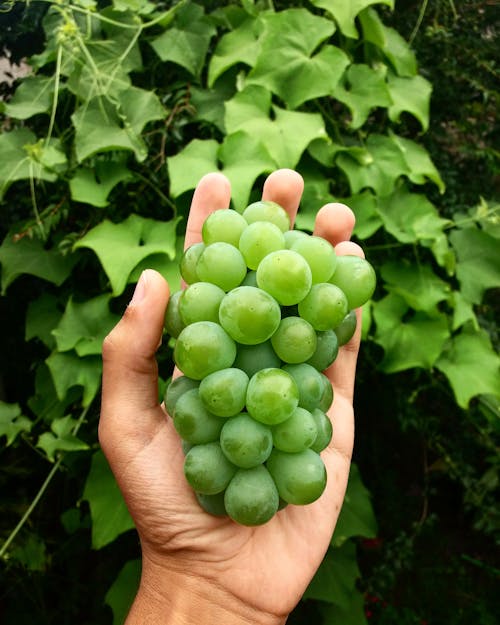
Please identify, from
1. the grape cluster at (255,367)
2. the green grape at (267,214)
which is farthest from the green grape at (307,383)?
the green grape at (267,214)

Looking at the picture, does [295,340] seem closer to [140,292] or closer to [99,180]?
[140,292]

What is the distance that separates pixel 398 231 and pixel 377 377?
56 centimetres

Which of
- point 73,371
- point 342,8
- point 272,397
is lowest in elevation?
point 73,371

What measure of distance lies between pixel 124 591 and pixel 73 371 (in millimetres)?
574

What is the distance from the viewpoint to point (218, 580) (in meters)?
0.85

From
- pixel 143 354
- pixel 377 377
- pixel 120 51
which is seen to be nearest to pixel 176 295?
pixel 143 354

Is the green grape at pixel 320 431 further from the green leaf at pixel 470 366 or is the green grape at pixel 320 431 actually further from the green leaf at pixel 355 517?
the green leaf at pixel 355 517

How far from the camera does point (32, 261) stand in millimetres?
1298

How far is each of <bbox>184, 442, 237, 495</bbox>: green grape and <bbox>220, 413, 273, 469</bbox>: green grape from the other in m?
0.02

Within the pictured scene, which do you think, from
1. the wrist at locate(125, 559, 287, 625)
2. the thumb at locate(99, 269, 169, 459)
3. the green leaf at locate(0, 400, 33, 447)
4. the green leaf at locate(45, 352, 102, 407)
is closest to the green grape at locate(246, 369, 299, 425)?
the thumb at locate(99, 269, 169, 459)

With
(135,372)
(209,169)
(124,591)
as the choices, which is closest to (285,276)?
(135,372)

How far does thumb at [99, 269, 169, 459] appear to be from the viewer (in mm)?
836

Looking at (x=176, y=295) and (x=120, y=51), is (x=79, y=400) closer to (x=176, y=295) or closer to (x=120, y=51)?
(x=176, y=295)

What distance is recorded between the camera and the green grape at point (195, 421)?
713 mm
